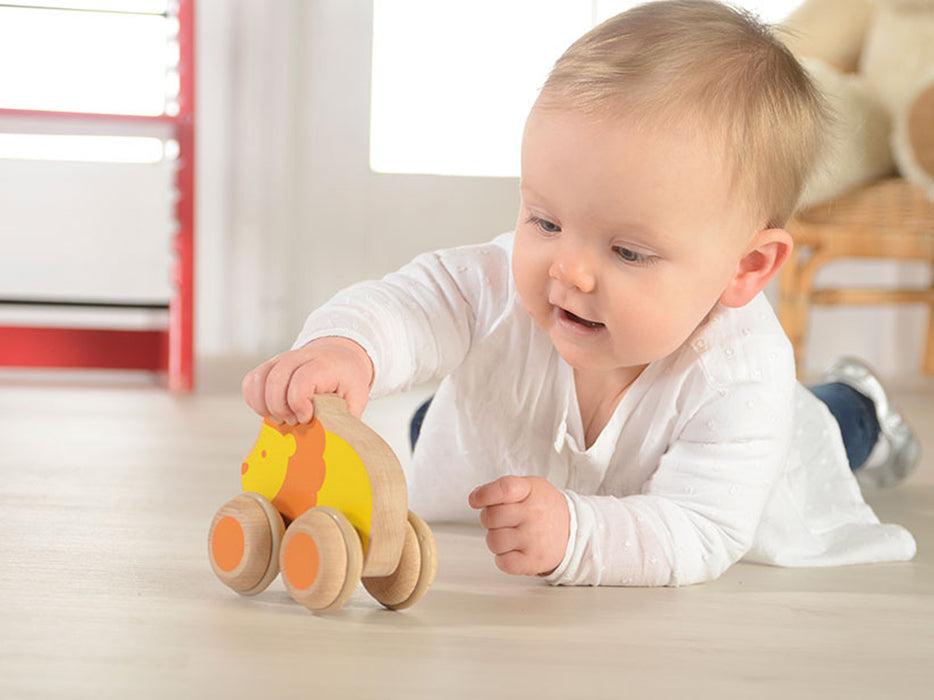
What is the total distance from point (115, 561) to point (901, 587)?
0.48 meters

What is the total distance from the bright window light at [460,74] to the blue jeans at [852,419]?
1.11 metres

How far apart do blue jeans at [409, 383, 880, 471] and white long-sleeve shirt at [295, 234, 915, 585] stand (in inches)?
8.2

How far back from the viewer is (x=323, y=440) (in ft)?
1.92

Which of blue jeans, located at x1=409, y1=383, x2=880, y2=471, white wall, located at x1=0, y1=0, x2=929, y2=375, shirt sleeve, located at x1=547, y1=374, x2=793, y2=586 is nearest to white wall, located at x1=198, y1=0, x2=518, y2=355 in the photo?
white wall, located at x1=0, y1=0, x2=929, y2=375

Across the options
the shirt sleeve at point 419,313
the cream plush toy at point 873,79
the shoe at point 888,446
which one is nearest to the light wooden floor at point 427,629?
the shirt sleeve at point 419,313

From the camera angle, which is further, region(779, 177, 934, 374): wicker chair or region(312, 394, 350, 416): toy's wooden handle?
region(779, 177, 934, 374): wicker chair

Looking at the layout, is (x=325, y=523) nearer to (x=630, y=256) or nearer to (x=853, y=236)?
(x=630, y=256)

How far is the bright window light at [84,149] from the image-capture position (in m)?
1.91

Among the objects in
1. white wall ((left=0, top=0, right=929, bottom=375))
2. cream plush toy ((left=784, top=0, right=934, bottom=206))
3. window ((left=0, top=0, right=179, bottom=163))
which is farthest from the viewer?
white wall ((left=0, top=0, right=929, bottom=375))

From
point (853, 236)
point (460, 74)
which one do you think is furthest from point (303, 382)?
point (460, 74)

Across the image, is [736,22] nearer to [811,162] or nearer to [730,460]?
[811,162]

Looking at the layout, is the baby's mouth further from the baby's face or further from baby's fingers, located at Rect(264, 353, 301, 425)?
baby's fingers, located at Rect(264, 353, 301, 425)

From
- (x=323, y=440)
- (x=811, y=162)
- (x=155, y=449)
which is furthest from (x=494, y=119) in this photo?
(x=323, y=440)

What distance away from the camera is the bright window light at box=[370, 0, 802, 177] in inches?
82.3
